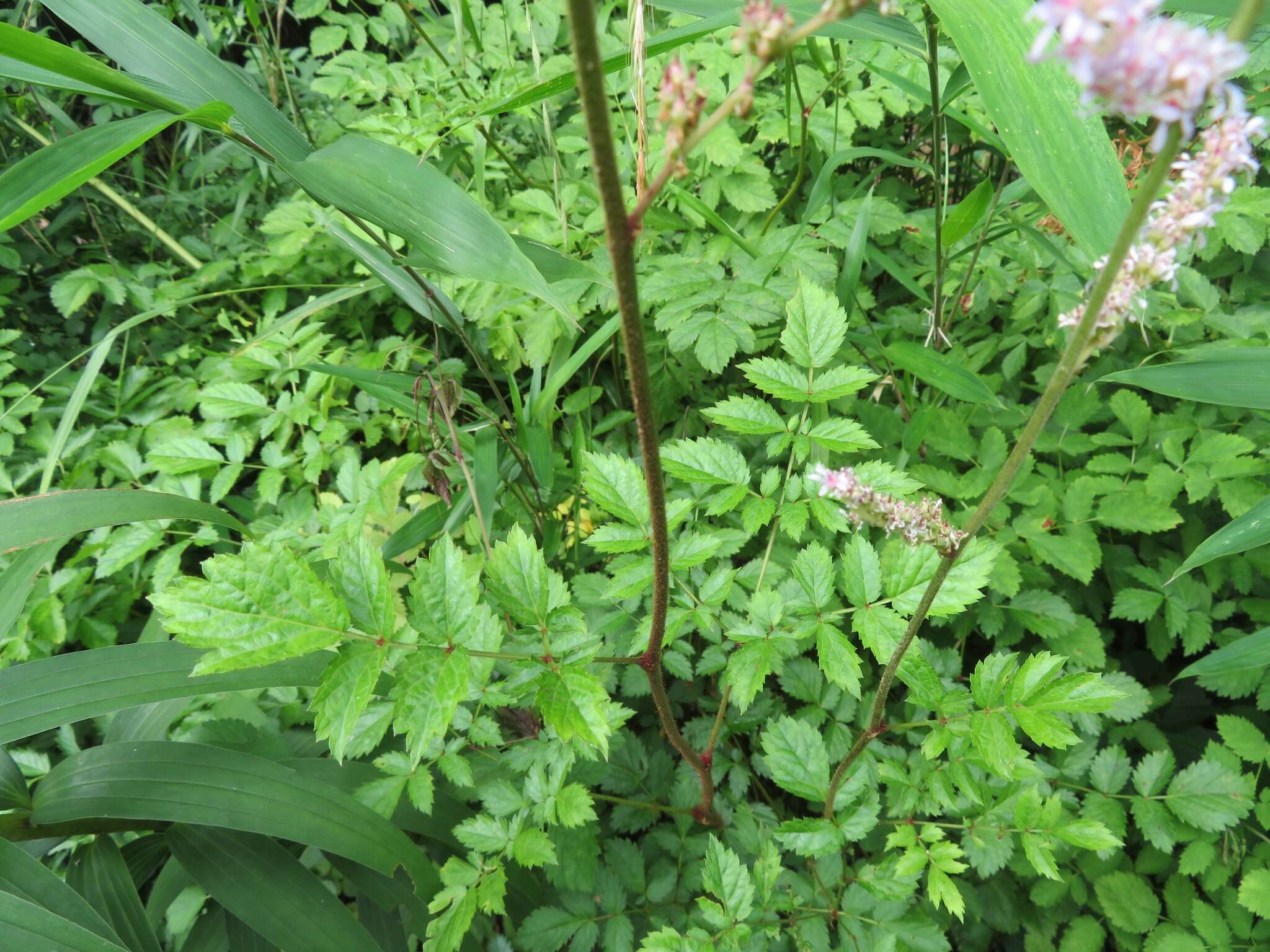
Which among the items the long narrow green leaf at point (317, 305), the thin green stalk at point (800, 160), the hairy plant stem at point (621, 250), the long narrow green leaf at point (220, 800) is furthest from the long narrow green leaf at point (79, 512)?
the thin green stalk at point (800, 160)

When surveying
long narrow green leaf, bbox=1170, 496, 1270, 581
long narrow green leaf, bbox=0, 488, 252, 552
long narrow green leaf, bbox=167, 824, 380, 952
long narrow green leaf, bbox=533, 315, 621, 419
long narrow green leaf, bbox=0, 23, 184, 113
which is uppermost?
long narrow green leaf, bbox=0, 23, 184, 113

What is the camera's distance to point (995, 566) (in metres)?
1.41

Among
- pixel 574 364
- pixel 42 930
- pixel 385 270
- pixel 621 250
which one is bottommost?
pixel 42 930

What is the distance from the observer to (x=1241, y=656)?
1.08m

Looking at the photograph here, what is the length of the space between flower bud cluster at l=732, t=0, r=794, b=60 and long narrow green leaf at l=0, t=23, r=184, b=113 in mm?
833

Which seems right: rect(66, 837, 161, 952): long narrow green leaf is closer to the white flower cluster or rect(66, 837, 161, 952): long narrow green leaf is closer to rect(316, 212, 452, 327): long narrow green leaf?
rect(316, 212, 452, 327): long narrow green leaf

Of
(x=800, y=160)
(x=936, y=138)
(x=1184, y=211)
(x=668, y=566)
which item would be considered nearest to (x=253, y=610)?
(x=668, y=566)

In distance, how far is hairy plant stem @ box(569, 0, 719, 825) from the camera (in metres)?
0.42

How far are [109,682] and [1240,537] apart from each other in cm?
173

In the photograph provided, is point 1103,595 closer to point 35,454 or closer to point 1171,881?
point 1171,881

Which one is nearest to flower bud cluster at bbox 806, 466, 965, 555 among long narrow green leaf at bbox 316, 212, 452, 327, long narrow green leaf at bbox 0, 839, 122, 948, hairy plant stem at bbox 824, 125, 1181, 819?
hairy plant stem at bbox 824, 125, 1181, 819

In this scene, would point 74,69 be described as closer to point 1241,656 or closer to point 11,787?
point 11,787

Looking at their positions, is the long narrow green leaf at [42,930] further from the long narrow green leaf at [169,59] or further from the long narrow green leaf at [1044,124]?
the long narrow green leaf at [1044,124]

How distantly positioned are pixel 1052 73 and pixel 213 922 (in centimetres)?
196
